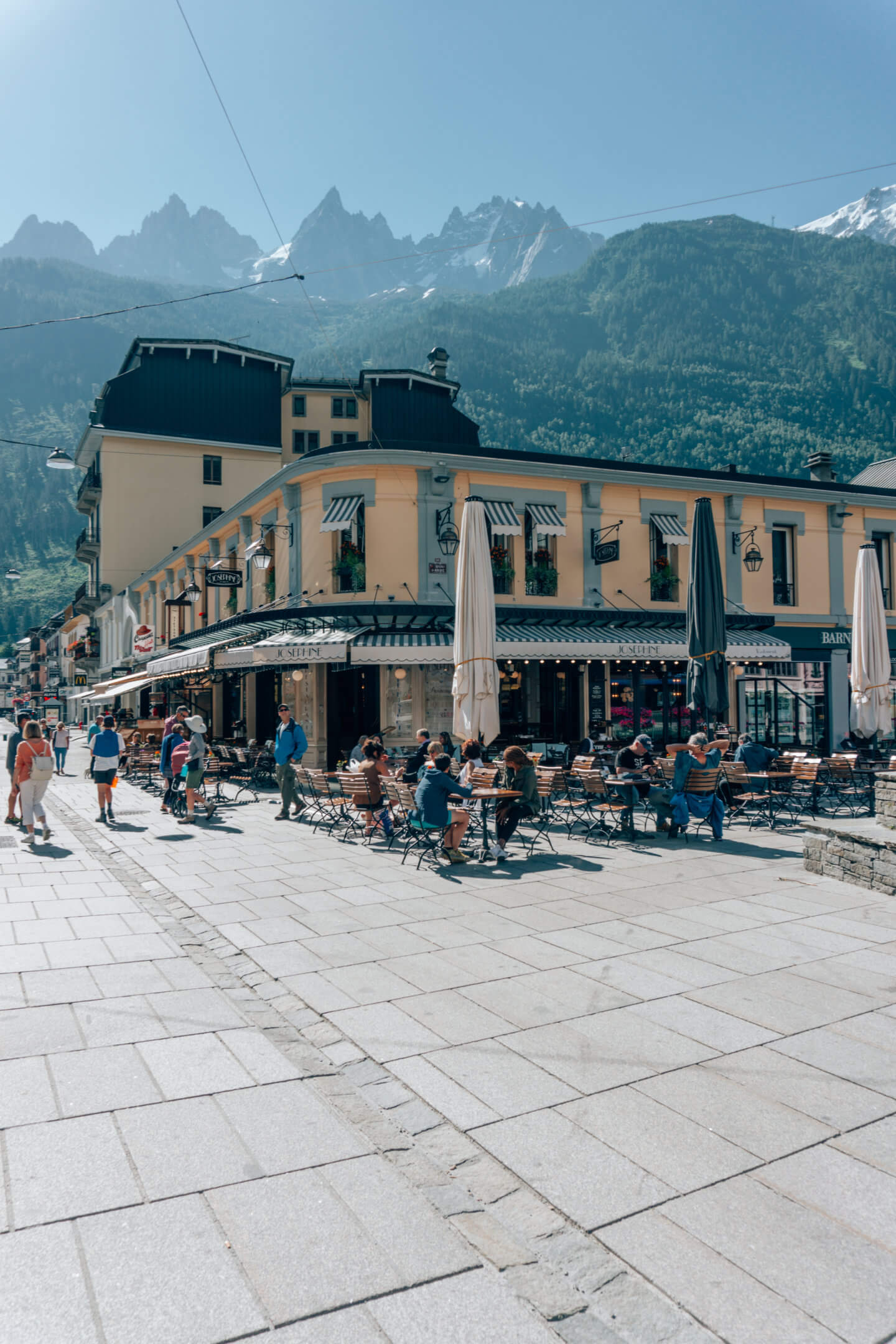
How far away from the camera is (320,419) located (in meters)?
45.7

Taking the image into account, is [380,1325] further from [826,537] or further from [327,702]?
[826,537]

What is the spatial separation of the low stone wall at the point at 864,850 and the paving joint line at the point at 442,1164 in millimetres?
6127

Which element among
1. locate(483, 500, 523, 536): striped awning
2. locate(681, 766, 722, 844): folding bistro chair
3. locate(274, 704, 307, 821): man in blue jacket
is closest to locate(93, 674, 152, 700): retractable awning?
locate(483, 500, 523, 536): striped awning

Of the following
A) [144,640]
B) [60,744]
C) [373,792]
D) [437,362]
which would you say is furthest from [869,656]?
[437,362]

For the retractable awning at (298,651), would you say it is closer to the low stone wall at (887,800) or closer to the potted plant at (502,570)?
the potted plant at (502,570)

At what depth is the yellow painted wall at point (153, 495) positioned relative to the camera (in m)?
41.0

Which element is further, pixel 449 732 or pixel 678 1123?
pixel 449 732

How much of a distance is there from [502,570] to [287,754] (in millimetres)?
8867

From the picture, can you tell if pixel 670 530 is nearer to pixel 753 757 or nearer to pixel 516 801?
pixel 753 757

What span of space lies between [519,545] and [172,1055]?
17.4 m

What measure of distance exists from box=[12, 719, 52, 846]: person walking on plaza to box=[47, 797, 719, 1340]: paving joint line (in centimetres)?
579

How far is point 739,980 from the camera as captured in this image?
5.79 m

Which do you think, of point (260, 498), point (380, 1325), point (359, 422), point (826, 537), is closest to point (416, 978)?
point (380, 1325)

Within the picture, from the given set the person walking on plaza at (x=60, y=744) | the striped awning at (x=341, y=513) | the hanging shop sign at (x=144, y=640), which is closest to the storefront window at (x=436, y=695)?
the striped awning at (x=341, y=513)
